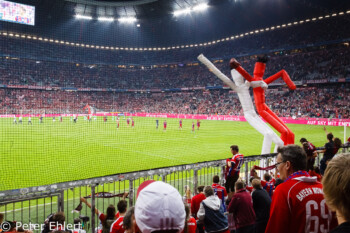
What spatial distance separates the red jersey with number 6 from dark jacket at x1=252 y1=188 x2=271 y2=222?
1.68 metres

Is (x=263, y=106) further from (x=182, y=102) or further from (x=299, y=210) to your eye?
(x=182, y=102)

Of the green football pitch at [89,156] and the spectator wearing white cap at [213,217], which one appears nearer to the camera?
the spectator wearing white cap at [213,217]

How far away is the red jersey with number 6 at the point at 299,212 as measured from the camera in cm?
222

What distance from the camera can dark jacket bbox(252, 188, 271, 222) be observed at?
3.92m

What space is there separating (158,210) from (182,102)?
181 feet

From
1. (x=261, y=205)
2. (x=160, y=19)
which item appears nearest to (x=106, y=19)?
(x=160, y=19)

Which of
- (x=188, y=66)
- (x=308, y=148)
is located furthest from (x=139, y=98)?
(x=308, y=148)

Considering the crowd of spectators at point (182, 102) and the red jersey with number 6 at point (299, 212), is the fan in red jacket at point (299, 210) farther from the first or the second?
the crowd of spectators at point (182, 102)

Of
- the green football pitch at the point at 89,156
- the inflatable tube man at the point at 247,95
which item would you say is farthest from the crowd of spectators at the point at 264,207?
the green football pitch at the point at 89,156

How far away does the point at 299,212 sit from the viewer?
2221 millimetres

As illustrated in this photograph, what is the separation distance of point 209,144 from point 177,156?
4501 mm

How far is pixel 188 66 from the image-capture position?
65562mm

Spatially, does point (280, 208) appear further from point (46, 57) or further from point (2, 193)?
point (46, 57)

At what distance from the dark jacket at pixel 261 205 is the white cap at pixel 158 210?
112 inches
